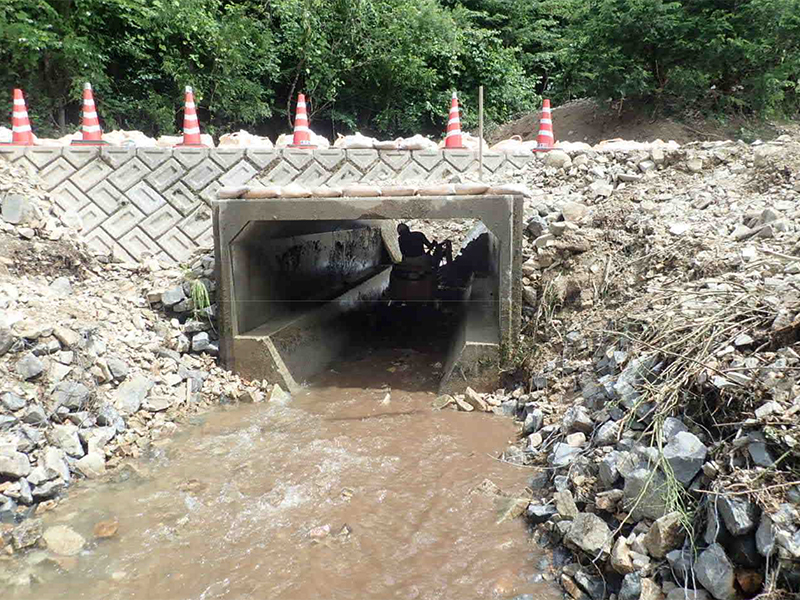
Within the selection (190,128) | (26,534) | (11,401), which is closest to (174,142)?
(190,128)

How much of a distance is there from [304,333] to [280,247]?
1072 millimetres

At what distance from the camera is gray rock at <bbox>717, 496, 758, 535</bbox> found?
234cm

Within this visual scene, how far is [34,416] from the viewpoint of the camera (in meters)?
4.09

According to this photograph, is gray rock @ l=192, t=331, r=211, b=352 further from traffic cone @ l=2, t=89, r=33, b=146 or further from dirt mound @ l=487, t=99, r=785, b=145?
dirt mound @ l=487, t=99, r=785, b=145

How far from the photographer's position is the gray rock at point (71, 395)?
433 cm

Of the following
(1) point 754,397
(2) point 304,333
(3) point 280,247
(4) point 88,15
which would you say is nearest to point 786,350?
(1) point 754,397

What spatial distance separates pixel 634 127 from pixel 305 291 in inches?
305

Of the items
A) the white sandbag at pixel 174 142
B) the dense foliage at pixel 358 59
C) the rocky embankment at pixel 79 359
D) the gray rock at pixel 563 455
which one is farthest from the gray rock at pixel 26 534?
Answer: the dense foliage at pixel 358 59

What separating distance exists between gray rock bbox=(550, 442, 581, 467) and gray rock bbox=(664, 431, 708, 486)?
0.76 m

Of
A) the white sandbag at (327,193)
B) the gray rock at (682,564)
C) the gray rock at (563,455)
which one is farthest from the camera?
the white sandbag at (327,193)

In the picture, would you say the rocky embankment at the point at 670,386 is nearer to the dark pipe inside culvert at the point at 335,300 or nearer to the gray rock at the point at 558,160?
the dark pipe inside culvert at the point at 335,300

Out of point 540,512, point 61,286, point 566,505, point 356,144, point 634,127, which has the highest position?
point 634,127

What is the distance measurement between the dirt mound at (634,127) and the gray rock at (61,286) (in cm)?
966

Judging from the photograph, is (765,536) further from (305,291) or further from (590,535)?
(305,291)
